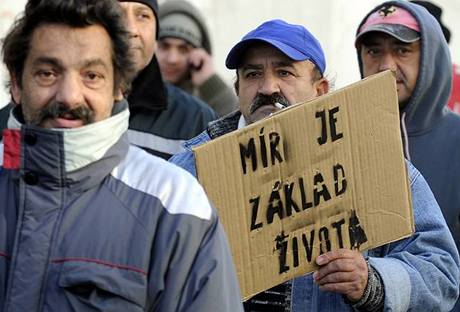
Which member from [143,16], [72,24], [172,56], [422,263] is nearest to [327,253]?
[422,263]

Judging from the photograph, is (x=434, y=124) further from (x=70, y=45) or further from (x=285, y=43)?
(x=70, y=45)

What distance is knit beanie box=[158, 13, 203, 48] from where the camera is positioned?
8273 millimetres

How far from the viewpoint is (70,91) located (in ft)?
11.7

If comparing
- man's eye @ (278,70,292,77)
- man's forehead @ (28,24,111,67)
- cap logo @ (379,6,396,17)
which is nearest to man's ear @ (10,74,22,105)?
man's forehead @ (28,24,111,67)

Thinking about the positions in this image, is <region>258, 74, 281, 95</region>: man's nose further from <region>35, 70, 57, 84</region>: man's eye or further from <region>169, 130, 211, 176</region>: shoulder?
<region>35, 70, 57, 84</region>: man's eye

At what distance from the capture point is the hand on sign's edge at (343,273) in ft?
13.8

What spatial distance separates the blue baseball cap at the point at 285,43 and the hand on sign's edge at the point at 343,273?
828 millimetres

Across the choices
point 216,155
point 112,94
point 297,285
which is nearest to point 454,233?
point 297,285

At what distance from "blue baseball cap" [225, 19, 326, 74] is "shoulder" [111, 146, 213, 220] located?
1265 millimetres

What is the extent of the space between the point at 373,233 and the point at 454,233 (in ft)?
4.41

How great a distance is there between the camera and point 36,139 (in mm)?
3523

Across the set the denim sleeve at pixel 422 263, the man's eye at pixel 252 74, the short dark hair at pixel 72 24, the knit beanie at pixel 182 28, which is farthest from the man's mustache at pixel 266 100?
the knit beanie at pixel 182 28

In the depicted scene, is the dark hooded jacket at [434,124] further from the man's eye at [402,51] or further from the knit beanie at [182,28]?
the knit beanie at [182,28]

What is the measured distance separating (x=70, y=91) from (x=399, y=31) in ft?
8.50
